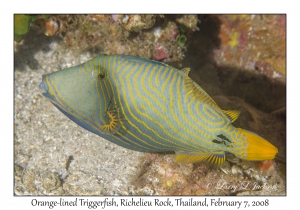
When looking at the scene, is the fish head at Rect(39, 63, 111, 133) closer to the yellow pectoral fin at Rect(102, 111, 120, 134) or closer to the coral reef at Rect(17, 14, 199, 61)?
the yellow pectoral fin at Rect(102, 111, 120, 134)

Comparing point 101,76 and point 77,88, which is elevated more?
point 101,76

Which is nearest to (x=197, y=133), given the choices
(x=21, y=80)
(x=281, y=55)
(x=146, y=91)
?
(x=146, y=91)

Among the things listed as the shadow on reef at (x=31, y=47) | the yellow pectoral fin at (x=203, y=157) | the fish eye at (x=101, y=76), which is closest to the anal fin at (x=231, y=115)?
the yellow pectoral fin at (x=203, y=157)

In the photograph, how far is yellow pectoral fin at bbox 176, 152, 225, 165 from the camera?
7.95ft

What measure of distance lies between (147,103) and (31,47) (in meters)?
3.52

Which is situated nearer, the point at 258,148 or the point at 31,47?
the point at 258,148

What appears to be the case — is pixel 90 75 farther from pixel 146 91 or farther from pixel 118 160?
pixel 118 160

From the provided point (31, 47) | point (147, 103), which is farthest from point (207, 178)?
point (31, 47)

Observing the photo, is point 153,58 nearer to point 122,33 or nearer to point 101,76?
point 122,33

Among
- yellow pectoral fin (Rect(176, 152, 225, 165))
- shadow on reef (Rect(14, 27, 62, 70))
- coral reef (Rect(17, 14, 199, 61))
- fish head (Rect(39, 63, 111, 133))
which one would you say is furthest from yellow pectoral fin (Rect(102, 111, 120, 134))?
shadow on reef (Rect(14, 27, 62, 70))

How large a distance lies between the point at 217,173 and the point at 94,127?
1580 millimetres

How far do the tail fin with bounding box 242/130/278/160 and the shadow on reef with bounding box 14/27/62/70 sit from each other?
3.92 metres

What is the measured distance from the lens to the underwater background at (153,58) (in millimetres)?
3074

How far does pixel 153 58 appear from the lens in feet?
13.6
